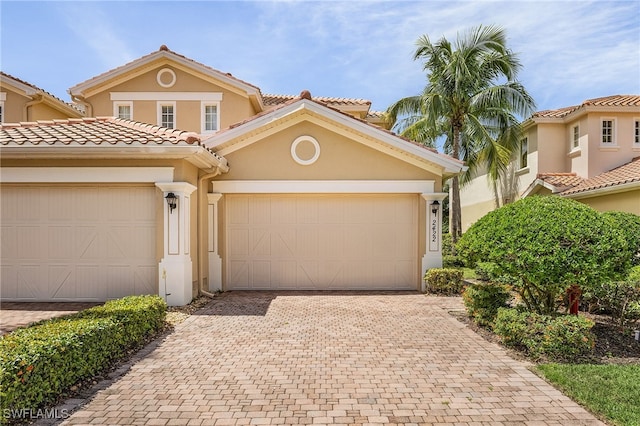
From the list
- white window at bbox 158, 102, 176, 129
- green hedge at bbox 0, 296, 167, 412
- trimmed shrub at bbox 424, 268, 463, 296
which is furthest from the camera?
white window at bbox 158, 102, 176, 129

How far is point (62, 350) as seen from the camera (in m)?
4.40

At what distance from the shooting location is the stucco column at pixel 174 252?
8.65m

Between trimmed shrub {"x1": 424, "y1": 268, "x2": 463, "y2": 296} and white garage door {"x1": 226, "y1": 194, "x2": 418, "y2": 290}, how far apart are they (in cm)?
62

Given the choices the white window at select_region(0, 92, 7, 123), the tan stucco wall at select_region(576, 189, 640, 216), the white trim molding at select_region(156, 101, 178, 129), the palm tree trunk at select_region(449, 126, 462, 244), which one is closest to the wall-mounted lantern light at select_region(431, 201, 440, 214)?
the tan stucco wall at select_region(576, 189, 640, 216)

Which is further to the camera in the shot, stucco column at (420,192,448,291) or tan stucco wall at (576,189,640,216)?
tan stucco wall at (576,189,640,216)

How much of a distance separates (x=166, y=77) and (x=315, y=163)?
7.65 metres

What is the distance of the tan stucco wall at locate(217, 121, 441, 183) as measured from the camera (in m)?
10.8

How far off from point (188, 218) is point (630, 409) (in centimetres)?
812

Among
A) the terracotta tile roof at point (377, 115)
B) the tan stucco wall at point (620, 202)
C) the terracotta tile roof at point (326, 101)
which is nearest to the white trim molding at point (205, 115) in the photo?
the terracotta tile roof at point (326, 101)

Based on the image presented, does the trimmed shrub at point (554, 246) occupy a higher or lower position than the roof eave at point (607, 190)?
lower

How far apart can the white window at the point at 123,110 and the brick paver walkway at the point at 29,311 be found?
8.09 metres

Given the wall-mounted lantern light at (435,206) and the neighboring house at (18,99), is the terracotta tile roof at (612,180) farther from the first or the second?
the neighboring house at (18,99)

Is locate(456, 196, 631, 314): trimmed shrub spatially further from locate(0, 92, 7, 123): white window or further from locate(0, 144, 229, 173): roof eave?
locate(0, 92, 7, 123): white window

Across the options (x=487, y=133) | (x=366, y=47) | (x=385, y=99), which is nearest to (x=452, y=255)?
(x=487, y=133)
